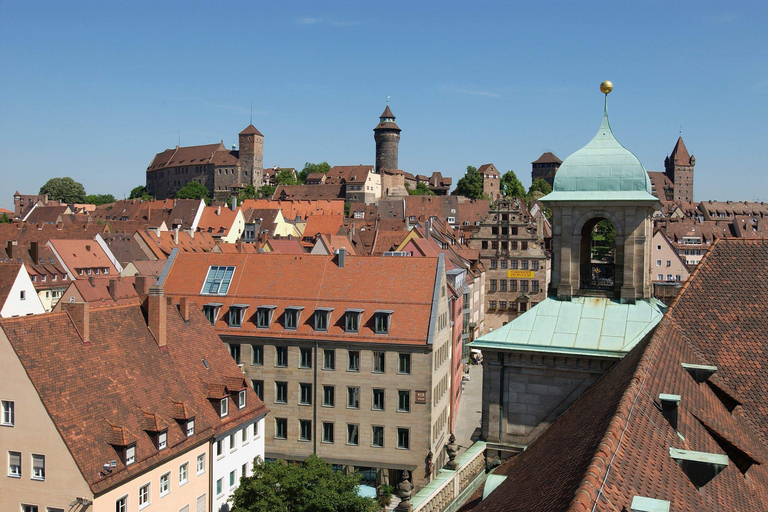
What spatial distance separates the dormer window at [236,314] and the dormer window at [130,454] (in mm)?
15355

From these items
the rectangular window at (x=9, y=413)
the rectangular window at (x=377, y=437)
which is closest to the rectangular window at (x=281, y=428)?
the rectangular window at (x=377, y=437)

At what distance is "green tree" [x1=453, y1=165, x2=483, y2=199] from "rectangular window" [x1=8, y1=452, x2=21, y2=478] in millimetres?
155553

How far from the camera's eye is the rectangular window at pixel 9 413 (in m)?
23.0

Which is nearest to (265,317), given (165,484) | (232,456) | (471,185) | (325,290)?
(325,290)

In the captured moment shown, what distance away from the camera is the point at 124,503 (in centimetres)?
2292

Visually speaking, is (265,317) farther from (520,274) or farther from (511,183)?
(511,183)

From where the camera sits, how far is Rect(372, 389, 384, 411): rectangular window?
3606 centimetres

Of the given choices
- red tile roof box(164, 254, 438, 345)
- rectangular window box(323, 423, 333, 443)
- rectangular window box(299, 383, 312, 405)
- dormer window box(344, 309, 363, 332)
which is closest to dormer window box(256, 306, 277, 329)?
red tile roof box(164, 254, 438, 345)

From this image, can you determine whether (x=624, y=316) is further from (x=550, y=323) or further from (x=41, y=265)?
(x=41, y=265)

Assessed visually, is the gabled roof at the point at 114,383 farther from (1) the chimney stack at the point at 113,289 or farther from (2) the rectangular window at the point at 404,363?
(1) the chimney stack at the point at 113,289

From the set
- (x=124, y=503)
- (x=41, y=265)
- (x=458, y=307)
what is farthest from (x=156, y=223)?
(x=124, y=503)

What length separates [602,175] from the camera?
67.9ft

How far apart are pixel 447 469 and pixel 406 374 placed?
17.9m

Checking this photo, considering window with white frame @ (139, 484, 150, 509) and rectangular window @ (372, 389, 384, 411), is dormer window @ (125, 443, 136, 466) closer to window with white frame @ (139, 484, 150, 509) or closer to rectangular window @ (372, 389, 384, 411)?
window with white frame @ (139, 484, 150, 509)
